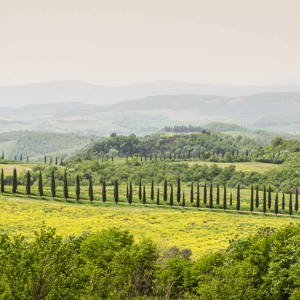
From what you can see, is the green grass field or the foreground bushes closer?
the foreground bushes

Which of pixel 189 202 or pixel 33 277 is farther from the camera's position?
pixel 189 202

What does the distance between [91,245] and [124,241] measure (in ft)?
20.4

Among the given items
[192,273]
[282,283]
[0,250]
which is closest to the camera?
[0,250]

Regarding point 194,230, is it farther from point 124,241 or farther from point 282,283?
point 282,283

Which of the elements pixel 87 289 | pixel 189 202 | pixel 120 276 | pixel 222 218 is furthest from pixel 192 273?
pixel 189 202

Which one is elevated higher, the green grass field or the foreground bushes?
the foreground bushes

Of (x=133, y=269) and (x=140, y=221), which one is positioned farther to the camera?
(x=140, y=221)

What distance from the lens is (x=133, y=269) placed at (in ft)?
228

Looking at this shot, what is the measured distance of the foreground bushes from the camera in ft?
159

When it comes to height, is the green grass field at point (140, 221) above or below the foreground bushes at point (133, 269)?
below

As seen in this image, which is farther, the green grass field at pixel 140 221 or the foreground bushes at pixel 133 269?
the green grass field at pixel 140 221

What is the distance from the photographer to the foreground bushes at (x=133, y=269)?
48331 millimetres

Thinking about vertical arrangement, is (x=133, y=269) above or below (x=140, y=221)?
above

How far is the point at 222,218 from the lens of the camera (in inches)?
6142
